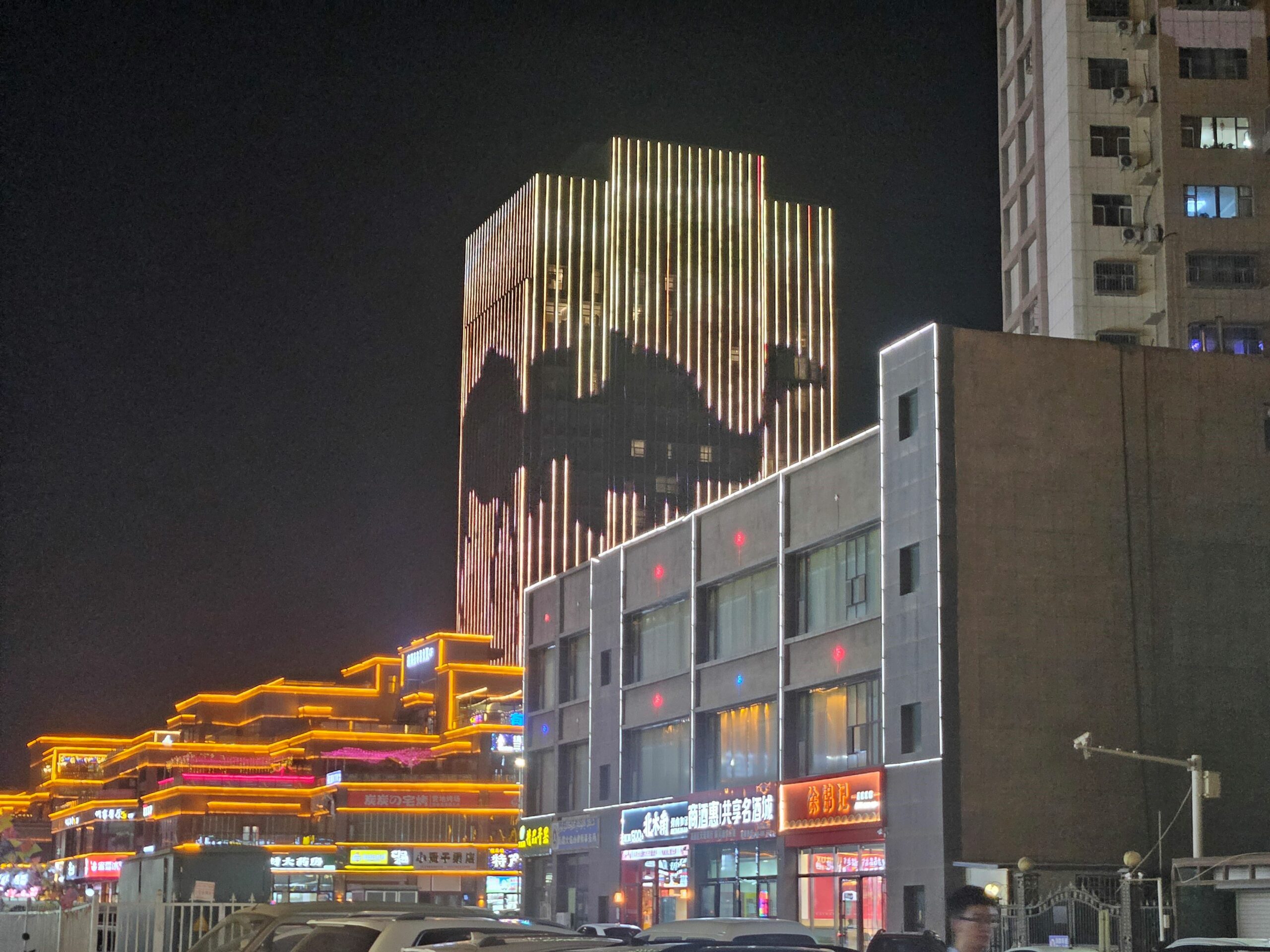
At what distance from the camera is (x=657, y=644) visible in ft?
185

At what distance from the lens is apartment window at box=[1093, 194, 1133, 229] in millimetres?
66438

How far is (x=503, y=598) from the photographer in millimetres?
170625

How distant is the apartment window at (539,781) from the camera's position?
64125mm

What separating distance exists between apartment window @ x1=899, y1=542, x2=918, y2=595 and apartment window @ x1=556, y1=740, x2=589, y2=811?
22043 mm

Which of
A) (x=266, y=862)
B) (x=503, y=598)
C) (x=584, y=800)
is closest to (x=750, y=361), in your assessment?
(x=503, y=598)

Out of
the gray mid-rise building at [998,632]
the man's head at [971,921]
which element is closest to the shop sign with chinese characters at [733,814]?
the gray mid-rise building at [998,632]

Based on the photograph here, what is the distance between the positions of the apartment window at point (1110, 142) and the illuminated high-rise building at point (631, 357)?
95.9 m

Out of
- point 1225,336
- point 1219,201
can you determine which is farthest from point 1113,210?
point 1225,336

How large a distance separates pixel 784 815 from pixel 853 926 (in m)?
3.83

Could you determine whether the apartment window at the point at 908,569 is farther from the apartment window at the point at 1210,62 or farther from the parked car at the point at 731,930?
the apartment window at the point at 1210,62

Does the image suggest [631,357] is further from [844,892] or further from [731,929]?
[731,929]

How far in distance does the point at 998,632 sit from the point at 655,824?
53.5 feet

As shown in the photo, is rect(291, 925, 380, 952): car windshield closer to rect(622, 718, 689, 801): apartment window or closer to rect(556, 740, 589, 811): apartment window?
rect(622, 718, 689, 801): apartment window

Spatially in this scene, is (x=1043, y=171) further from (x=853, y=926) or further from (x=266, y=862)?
(x=266, y=862)
